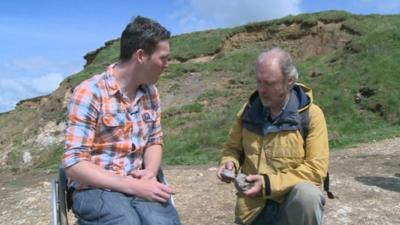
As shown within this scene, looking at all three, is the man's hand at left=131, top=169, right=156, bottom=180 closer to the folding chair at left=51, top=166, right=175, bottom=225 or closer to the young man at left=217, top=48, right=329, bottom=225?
the folding chair at left=51, top=166, right=175, bottom=225

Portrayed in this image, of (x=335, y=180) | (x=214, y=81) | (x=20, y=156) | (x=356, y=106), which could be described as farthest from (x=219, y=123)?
(x=335, y=180)

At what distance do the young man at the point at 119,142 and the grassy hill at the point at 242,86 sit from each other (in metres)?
10.1

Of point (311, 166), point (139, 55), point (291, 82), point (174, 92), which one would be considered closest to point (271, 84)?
point (291, 82)

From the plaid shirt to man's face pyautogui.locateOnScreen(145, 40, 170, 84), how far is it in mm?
210

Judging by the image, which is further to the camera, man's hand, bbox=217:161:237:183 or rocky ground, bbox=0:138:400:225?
rocky ground, bbox=0:138:400:225

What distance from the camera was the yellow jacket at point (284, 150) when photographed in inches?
141

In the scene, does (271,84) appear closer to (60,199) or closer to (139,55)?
(139,55)

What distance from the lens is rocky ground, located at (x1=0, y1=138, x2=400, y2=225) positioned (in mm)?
6520

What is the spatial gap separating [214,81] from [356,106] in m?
7.74

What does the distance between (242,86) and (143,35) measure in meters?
20.2

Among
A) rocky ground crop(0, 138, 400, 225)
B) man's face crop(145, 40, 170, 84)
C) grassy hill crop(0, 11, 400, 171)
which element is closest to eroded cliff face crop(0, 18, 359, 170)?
grassy hill crop(0, 11, 400, 171)

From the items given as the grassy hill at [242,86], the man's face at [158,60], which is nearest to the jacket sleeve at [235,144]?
the man's face at [158,60]

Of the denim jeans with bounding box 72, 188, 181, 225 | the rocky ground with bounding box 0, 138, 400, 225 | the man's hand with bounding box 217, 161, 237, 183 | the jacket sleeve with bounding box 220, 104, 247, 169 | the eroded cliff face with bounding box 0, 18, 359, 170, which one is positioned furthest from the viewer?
the eroded cliff face with bounding box 0, 18, 359, 170

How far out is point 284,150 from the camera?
3674mm
